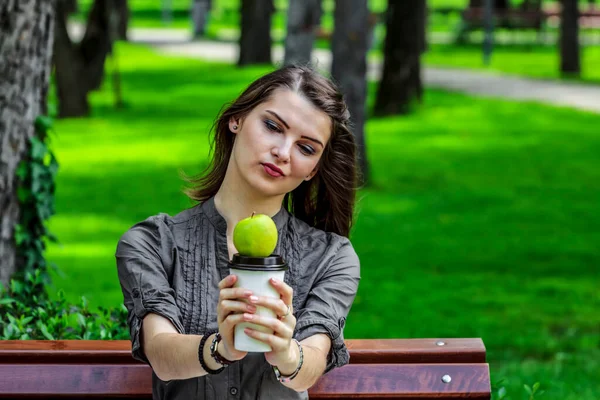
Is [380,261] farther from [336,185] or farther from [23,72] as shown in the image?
[336,185]

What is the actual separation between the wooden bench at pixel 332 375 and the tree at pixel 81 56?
14258 millimetres

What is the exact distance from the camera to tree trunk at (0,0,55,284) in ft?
17.4

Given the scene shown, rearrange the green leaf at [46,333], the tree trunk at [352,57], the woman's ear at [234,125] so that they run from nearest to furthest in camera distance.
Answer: the woman's ear at [234,125] → the green leaf at [46,333] → the tree trunk at [352,57]

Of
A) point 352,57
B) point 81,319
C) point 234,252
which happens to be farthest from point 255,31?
point 234,252

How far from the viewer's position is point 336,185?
3318 millimetres

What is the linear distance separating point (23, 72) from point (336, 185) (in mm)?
2485

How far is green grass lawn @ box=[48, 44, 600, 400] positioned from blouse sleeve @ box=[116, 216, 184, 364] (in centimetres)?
97

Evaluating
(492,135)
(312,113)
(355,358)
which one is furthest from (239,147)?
(492,135)

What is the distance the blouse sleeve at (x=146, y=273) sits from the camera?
2912mm

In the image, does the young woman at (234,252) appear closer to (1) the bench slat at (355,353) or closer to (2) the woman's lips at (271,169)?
(2) the woman's lips at (271,169)

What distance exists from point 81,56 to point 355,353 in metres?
17.8

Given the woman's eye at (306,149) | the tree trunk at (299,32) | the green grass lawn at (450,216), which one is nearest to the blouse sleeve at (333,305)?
the woman's eye at (306,149)

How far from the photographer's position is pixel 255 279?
8.04ft

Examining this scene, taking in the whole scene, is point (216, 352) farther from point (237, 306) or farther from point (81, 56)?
point (81, 56)
